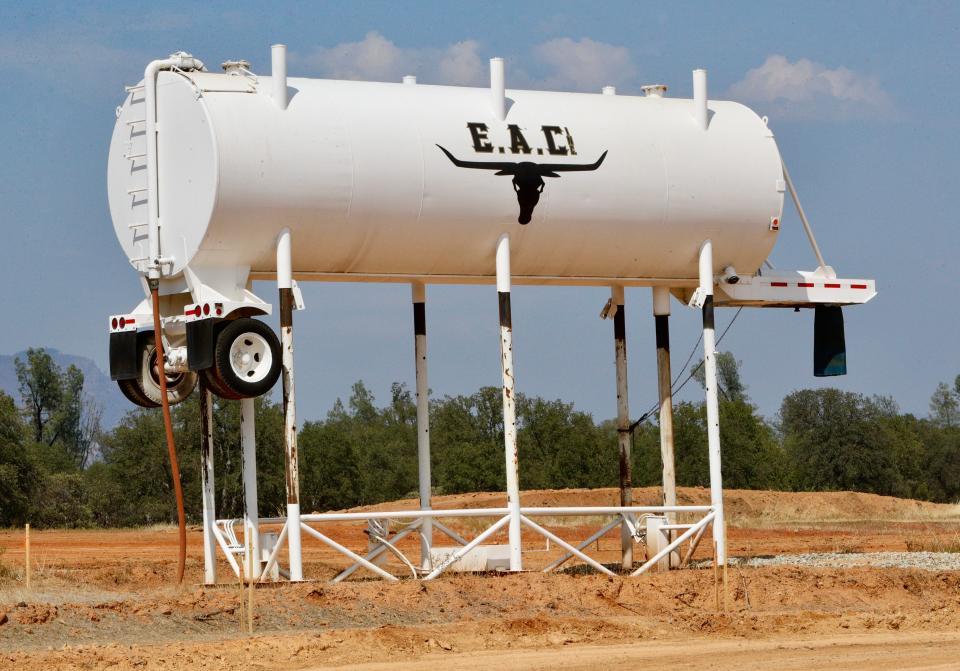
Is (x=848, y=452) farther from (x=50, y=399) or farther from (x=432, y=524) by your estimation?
(x=432, y=524)

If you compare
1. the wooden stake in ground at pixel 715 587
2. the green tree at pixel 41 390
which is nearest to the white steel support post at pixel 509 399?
the wooden stake in ground at pixel 715 587

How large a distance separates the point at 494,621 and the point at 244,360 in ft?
15.5

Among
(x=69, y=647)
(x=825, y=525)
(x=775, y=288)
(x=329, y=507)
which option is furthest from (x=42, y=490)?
(x=69, y=647)

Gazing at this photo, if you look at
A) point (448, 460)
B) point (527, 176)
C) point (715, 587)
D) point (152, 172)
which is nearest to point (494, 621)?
point (715, 587)

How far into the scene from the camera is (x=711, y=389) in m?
25.1

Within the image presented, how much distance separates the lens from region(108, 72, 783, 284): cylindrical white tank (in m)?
22.2

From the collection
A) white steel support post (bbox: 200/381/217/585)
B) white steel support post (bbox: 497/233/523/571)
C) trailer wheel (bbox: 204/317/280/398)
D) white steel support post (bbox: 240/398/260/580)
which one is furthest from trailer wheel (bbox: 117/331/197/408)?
white steel support post (bbox: 497/233/523/571)

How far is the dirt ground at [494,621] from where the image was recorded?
1805cm

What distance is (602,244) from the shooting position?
24672 mm

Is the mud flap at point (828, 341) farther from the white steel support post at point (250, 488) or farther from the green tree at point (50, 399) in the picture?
the green tree at point (50, 399)

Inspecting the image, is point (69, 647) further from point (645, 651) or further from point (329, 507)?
point (329, 507)

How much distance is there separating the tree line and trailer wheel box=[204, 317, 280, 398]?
890 inches

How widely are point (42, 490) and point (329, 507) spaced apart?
357 inches

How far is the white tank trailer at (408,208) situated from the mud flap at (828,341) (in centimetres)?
162
